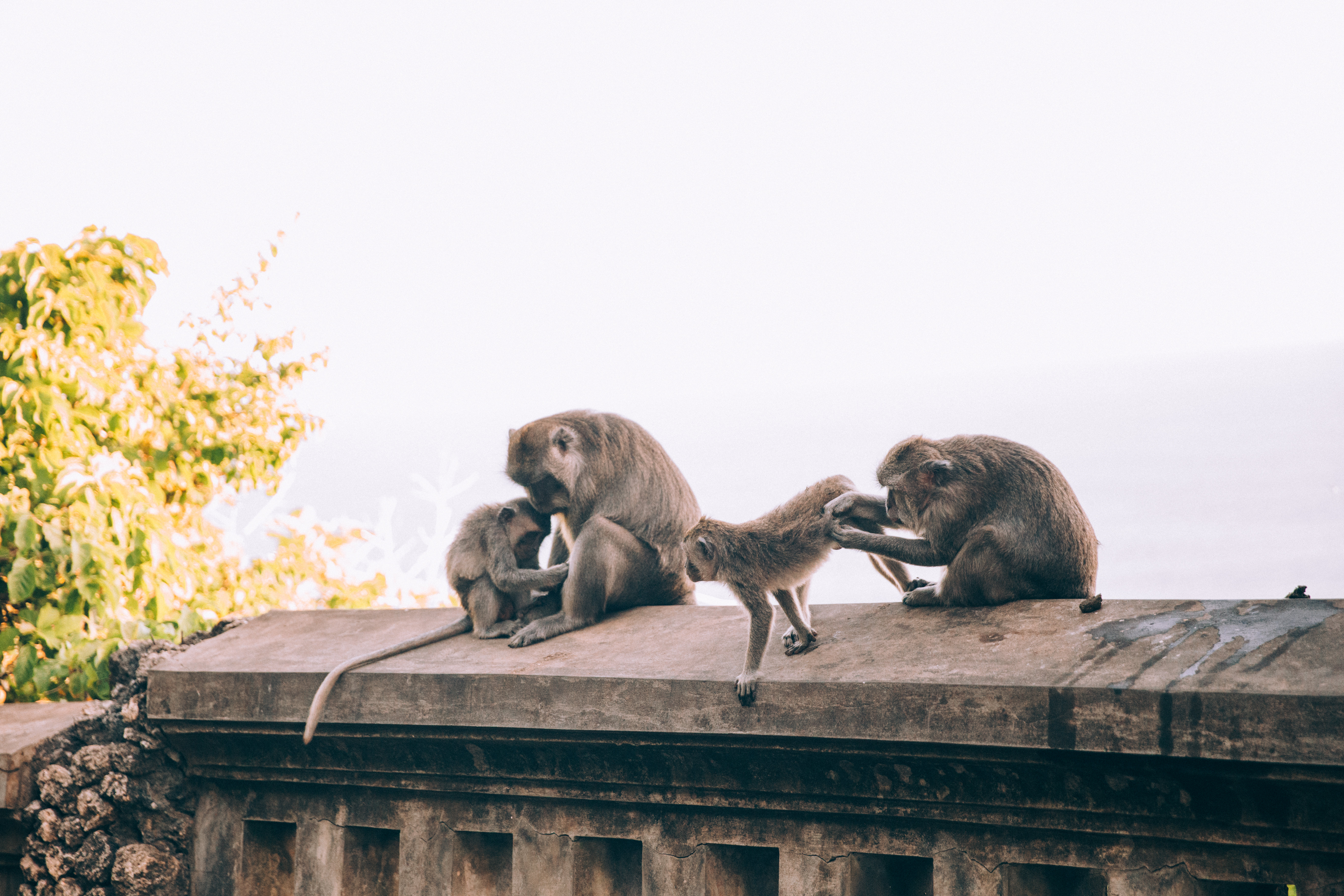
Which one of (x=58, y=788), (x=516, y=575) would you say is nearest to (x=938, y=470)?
(x=516, y=575)

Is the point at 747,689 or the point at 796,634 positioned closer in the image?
the point at 747,689

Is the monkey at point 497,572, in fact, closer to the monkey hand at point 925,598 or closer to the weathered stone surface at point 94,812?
the weathered stone surface at point 94,812

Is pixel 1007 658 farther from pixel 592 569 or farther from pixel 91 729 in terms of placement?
pixel 91 729

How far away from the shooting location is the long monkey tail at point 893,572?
416 cm

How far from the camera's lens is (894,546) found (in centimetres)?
376

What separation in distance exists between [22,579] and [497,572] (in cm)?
255

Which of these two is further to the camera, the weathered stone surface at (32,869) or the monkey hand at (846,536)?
the weathered stone surface at (32,869)

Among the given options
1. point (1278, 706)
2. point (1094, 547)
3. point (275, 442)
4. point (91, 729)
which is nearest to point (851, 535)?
point (1094, 547)

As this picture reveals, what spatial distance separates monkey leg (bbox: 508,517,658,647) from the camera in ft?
14.6

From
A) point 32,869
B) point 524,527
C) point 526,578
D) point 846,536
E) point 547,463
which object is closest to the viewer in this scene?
point 846,536

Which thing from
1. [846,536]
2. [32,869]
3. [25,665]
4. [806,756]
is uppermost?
[846,536]

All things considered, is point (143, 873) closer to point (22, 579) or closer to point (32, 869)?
point (32, 869)

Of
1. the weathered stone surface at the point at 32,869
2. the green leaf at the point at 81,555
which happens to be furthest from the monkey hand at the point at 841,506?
the green leaf at the point at 81,555

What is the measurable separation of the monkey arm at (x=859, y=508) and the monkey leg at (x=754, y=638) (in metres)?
0.38
